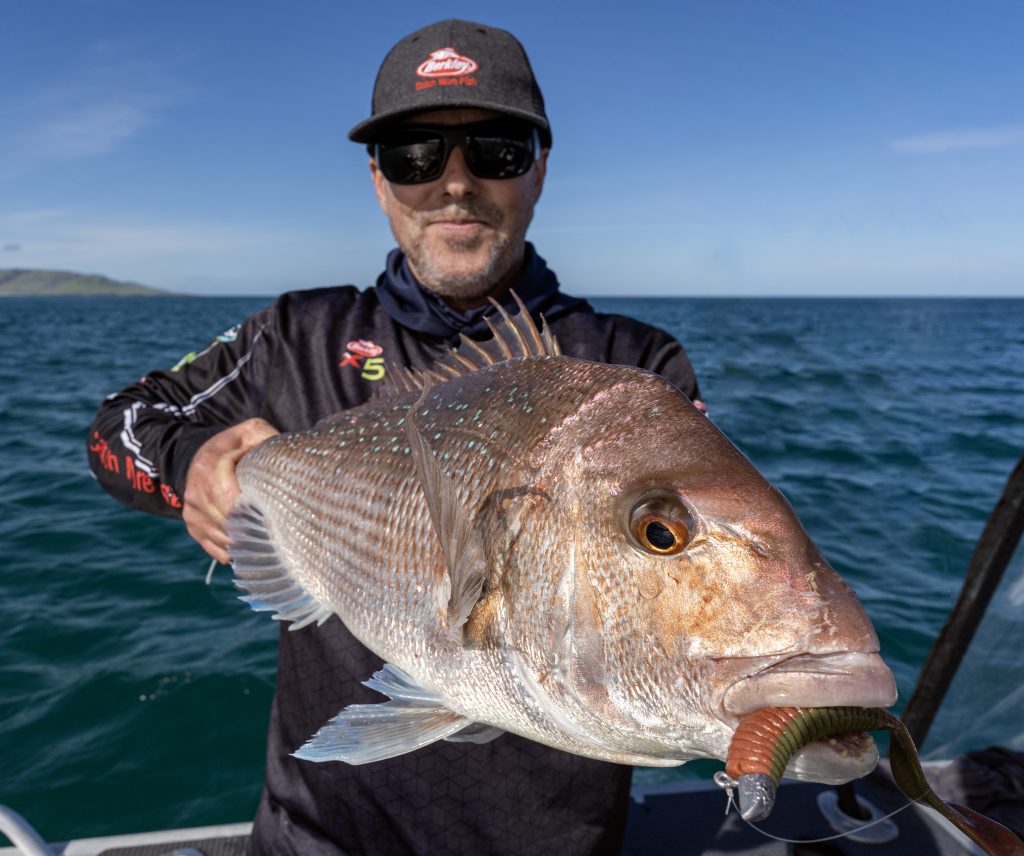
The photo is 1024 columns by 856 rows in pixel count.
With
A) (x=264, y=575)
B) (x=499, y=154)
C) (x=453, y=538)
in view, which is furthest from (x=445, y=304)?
(x=453, y=538)

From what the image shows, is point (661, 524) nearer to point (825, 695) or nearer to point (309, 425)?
point (825, 695)

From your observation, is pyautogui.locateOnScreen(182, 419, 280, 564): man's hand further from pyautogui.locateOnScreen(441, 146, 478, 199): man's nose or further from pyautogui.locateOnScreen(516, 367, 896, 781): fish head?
pyautogui.locateOnScreen(516, 367, 896, 781): fish head

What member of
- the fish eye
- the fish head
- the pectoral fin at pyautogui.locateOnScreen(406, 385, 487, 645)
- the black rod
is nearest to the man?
the pectoral fin at pyautogui.locateOnScreen(406, 385, 487, 645)

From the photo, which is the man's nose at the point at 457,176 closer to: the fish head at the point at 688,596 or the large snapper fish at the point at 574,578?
the large snapper fish at the point at 574,578

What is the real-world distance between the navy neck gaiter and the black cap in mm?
508

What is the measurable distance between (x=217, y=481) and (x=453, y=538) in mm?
1140

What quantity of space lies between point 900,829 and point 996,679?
889 mm

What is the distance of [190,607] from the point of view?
22.3 feet

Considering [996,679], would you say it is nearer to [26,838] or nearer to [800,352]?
[26,838]

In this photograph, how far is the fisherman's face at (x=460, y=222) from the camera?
254cm

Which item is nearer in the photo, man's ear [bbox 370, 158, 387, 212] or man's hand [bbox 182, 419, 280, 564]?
man's hand [bbox 182, 419, 280, 564]

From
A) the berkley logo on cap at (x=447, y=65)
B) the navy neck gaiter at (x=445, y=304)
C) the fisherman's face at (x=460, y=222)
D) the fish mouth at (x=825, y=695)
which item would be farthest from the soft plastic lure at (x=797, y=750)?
the berkley logo on cap at (x=447, y=65)

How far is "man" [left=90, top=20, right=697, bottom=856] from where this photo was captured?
7.20 ft

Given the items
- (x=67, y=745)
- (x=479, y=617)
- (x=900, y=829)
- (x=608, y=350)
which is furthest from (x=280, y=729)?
(x=67, y=745)
